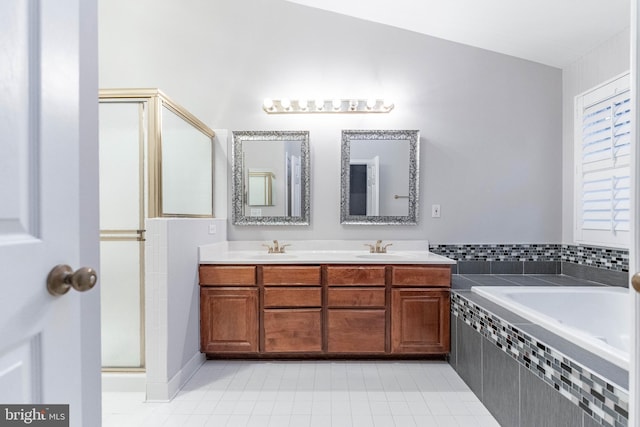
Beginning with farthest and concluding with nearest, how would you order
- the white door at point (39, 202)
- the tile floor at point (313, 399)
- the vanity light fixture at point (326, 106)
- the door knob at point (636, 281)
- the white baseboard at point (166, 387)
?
the vanity light fixture at point (326, 106) → the white baseboard at point (166, 387) → the tile floor at point (313, 399) → the door knob at point (636, 281) → the white door at point (39, 202)

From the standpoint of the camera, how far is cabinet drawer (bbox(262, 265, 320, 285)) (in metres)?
2.31

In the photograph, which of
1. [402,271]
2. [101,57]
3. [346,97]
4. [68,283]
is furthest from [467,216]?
[101,57]

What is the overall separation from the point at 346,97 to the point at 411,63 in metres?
0.62

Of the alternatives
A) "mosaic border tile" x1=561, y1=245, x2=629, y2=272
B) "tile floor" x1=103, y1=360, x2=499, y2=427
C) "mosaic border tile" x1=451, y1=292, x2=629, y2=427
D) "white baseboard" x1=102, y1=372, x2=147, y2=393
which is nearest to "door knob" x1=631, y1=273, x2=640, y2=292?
"mosaic border tile" x1=451, y1=292, x2=629, y2=427

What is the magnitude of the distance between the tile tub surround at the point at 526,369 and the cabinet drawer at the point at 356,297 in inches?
20.4

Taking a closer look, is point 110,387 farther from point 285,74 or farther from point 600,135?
point 600,135

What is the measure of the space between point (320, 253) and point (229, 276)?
745 millimetres

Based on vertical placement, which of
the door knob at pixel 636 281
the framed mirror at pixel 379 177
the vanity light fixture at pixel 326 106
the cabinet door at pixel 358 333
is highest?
the vanity light fixture at pixel 326 106

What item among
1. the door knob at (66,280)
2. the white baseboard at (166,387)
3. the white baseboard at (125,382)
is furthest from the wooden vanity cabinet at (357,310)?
the door knob at (66,280)

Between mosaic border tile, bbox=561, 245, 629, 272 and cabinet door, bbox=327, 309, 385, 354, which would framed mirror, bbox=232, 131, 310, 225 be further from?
mosaic border tile, bbox=561, 245, 629, 272

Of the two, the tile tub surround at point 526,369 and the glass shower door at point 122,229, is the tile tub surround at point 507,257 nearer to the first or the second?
the tile tub surround at point 526,369

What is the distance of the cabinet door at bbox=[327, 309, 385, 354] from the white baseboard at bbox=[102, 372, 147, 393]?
1.20m

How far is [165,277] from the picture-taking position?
1889 millimetres

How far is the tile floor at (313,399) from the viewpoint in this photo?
1.71 m
